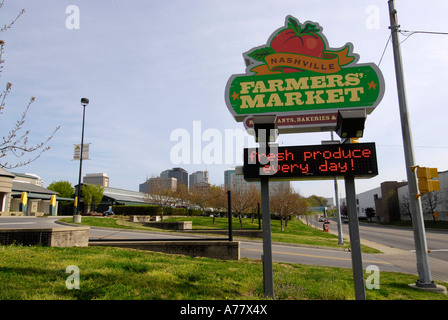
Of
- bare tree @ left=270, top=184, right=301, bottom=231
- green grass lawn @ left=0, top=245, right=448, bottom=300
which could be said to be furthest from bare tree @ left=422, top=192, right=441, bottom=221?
green grass lawn @ left=0, top=245, right=448, bottom=300

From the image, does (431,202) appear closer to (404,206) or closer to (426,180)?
(404,206)

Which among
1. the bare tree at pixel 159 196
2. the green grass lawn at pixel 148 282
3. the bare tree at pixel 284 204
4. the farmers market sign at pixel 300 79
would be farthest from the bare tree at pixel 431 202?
the farmers market sign at pixel 300 79

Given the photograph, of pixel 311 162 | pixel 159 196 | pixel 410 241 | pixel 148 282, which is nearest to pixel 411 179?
pixel 311 162

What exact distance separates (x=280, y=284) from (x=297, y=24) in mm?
6841

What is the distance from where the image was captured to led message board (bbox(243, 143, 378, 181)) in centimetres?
613

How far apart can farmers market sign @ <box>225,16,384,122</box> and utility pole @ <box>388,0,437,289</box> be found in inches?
93.9

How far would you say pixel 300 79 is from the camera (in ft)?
24.1

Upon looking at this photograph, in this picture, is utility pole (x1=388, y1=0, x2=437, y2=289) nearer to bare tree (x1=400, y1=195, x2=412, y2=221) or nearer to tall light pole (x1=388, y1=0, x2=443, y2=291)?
tall light pole (x1=388, y1=0, x2=443, y2=291)

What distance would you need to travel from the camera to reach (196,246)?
10984 mm

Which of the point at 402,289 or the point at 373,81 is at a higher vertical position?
the point at 373,81

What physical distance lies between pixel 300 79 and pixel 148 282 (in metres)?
6.08
